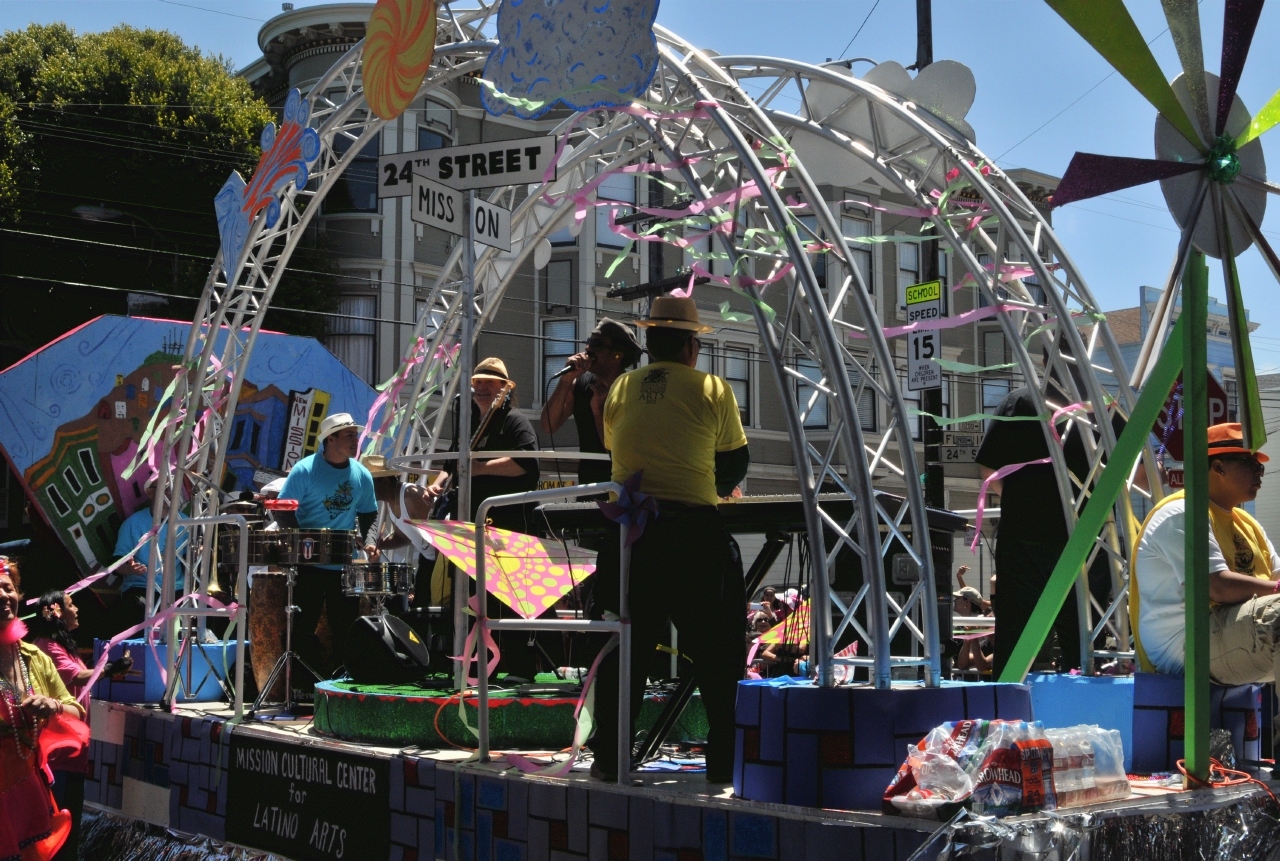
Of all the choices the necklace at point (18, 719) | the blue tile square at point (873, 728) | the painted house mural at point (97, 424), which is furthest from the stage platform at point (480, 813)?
the painted house mural at point (97, 424)

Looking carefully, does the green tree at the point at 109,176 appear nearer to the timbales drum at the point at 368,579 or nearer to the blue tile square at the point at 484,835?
the timbales drum at the point at 368,579

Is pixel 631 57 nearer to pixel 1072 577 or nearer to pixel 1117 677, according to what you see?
pixel 1072 577

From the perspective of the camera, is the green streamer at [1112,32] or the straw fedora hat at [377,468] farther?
the straw fedora hat at [377,468]

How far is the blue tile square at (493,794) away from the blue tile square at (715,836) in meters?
0.95

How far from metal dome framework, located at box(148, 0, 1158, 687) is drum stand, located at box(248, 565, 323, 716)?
0.56m

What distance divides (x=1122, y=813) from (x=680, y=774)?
1652 mm

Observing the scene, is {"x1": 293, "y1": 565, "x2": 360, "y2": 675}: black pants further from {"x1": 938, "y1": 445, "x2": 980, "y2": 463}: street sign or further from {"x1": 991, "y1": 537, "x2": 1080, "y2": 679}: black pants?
{"x1": 938, "y1": 445, "x2": 980, "y2": 463}: street sign

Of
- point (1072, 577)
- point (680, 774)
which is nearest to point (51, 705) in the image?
point (680, 774)

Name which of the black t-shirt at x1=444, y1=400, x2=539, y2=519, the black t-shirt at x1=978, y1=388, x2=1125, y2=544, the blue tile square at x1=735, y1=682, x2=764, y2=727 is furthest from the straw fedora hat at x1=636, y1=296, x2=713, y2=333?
the black t-shirt at x1=444, y1=400, x2=539, y2=519

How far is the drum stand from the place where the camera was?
6.90m

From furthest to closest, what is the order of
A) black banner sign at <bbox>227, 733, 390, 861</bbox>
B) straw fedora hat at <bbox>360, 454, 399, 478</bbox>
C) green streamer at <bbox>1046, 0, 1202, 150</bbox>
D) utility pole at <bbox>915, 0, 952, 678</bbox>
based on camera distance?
utility pole at <bbox>915, 0, 952, 678</bbox>
straw fedora hat at <bbox>360, 454, 399, 478</bbox>
black banner sign at <bbox>227, 733, 390, 861</bbox>
green streamer at <bbox>1046, 0, 1202, 150</bbox>

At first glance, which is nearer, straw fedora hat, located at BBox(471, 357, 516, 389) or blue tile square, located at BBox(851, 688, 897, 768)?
blue tile square, located at BBox(851, 688, 897, 768)

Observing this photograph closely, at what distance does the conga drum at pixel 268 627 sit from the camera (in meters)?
7.28

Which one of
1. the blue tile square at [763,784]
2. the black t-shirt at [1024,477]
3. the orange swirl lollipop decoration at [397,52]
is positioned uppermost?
the orange swirl lollipop decoration at [397,52]
